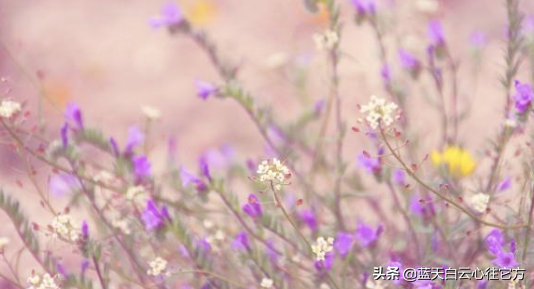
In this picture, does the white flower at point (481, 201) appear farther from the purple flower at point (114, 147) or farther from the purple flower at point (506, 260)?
the purple flower at point (114, 147)

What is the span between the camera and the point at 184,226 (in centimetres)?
154


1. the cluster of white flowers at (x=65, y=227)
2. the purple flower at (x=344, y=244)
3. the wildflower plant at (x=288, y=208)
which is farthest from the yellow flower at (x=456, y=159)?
the cluster of white flowers at (x=65, y=227)

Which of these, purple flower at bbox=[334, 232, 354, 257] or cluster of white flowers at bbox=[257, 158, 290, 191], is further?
purple flower at bbox=[334, 232, 354, 257]

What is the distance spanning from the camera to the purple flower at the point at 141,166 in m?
1.73

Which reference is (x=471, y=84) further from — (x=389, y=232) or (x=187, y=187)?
(x=187, y=187)

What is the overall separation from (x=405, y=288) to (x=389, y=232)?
56 cm

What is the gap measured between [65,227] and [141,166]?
0.99 feet

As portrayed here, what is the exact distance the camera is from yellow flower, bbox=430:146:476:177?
6.07 feet

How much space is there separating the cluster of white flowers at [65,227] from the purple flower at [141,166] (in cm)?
Answer: 28

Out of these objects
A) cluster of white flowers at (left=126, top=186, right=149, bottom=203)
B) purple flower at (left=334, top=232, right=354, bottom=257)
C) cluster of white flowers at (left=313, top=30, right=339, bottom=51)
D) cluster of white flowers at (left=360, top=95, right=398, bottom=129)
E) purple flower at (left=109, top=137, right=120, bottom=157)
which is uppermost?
cluster of white flowers at (left=313, top=30, right=339, bottom=51)

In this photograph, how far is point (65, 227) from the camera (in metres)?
1.46

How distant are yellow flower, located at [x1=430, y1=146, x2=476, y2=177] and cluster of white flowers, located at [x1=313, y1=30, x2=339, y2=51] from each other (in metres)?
0.35

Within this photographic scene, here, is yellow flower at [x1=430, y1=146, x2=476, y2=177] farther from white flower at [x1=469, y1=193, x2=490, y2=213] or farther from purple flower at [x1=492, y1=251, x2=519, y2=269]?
purple flower at [x1=492, y1=251, x2=519, y2=269]

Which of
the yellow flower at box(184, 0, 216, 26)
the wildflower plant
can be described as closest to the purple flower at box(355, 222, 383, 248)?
the wildflower plant
